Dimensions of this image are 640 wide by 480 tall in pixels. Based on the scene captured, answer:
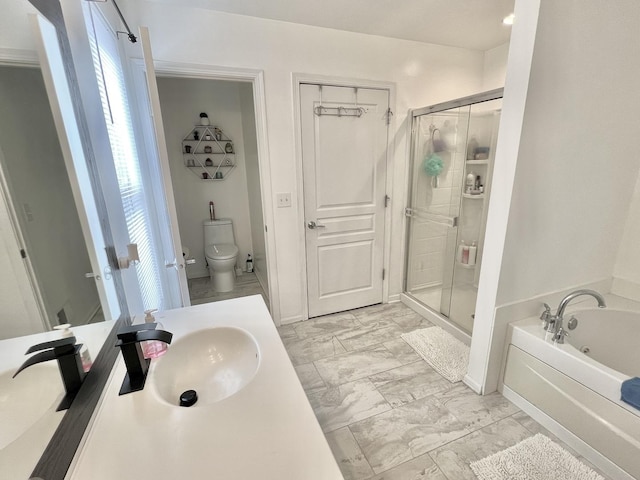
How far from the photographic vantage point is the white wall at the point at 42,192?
0.63 meters

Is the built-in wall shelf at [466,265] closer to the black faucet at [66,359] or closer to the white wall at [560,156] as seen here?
the white wall at [560,156]

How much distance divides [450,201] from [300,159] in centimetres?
139

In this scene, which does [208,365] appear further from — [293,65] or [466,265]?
[466,265]

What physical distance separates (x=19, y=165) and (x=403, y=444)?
74.2 inches

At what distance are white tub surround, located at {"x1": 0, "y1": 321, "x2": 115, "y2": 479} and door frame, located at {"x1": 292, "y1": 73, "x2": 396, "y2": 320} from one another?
1.90 metres

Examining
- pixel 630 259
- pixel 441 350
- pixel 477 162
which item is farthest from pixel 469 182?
pixel 441 350

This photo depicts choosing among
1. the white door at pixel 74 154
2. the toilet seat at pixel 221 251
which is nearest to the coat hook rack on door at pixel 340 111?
the white door at pixel 74 154

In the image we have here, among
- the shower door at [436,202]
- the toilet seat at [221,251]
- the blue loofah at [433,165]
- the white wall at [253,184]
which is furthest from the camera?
the toilet seat at [221,251]

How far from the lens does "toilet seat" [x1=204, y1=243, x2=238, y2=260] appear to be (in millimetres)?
3234

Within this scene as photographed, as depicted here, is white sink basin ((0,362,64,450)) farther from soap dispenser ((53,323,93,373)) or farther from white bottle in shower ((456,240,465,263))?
white bottle in shower ((456,240,465,263))

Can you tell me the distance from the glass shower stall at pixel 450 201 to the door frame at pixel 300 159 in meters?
0.24

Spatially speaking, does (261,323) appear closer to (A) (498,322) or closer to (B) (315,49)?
(A) (498,322)

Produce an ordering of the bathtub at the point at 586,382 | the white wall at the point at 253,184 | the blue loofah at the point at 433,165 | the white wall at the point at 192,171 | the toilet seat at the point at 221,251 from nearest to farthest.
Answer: the bathtub at the point at 586,382
the blue loofah at the point at 433,165
the white wall at the point at 253,184
the toilet seat at the point at 221,251
the white wall at the point at 192,171

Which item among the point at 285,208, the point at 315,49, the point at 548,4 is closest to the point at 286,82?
the point at 315,49
